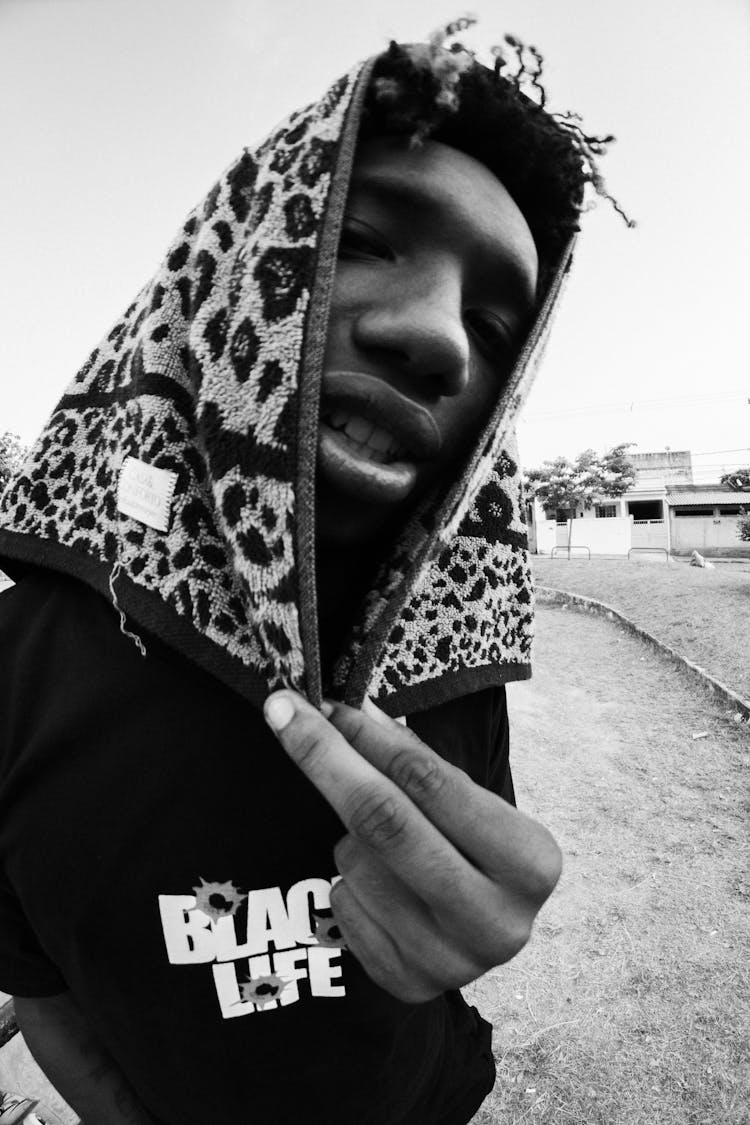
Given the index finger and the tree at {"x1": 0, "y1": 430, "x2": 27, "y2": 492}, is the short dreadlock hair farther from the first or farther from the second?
the tree at {"x1": 0, "y1": 430, "x2": 27, "y2": 492}

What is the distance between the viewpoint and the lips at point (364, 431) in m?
0.89

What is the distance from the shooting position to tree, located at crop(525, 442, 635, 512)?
35625 mm

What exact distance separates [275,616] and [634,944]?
3.87m

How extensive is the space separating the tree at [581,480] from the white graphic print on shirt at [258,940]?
3605 cm

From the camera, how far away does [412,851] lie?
672mm

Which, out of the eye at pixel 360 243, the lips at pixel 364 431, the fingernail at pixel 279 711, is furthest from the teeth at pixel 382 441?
the fingernail at pixel 279 711

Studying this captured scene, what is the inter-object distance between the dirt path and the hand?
2.84 metres

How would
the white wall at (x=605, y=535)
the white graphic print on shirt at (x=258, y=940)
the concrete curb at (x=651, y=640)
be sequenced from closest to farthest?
the white graphic print on shirt at (x=258, y=940), the concrete curb at (x=651, y=640), the white wall at (x=605, y=535)

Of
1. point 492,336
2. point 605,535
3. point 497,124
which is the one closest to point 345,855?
point 492,336

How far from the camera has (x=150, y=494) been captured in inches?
37.3

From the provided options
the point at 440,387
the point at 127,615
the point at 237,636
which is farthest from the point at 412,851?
the point at 440,387

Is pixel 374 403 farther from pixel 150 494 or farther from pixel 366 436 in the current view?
pixel 150 494

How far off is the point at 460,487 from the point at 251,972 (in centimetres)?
94

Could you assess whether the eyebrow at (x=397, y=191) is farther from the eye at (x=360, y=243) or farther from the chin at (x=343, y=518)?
the chin at (x=343, y=518)
